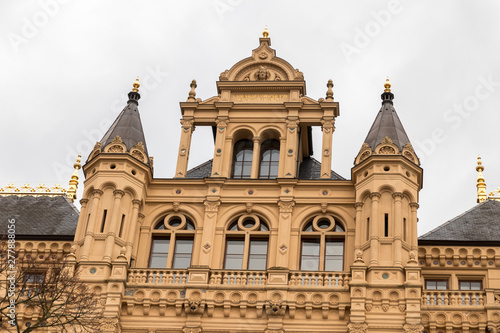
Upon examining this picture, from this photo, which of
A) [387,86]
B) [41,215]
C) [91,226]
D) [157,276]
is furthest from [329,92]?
[41,215]

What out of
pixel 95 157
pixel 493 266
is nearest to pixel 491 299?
pixel 493 266

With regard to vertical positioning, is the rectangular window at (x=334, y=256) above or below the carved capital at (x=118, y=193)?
below

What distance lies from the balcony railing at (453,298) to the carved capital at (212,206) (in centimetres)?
911

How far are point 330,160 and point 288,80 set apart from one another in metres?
4.43

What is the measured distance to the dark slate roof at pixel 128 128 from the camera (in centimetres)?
4359

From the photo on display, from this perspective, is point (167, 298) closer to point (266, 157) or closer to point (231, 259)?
point (231, 259)

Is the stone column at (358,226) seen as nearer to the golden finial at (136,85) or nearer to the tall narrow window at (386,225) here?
the tall narrow window at (386,225)

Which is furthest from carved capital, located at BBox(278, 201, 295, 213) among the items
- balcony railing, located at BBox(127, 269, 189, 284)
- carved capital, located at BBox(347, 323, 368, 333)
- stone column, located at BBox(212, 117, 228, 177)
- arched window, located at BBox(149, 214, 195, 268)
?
carved capital, located at BBox(347, 323, 368, 333)

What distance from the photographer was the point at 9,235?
4009 centimetres

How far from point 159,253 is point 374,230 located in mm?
8874

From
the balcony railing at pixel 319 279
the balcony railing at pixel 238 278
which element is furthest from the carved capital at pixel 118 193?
the balcony railing at pixel 319 279

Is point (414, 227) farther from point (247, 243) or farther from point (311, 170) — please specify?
point (311, 170)

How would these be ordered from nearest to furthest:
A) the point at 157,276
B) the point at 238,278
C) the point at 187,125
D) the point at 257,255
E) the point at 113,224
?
the point at 238,278 → the point at 157,276 → the point at 113,224 → the point at 257,255 → the point at 187,125

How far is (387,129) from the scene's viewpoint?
4303cm
